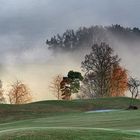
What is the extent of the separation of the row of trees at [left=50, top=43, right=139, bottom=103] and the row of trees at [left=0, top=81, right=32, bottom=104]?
8055 mm

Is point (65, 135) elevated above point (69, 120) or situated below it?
below

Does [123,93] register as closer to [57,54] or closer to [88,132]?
[57,54]

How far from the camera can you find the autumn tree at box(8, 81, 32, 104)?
4092 inches

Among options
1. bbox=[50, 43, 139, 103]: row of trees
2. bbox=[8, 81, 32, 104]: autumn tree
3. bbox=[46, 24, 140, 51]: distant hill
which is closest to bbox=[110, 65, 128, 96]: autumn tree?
bbox=[50, 43, 139, 103]: row of trees

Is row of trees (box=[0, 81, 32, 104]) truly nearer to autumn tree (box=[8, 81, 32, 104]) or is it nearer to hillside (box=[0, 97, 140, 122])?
autumn tree (box=[8, 81, 32, 104])

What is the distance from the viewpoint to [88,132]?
712 inches

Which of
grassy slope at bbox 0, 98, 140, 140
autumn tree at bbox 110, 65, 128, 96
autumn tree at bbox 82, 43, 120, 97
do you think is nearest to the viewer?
grassy slope at bbox 0, 98, 140, 140

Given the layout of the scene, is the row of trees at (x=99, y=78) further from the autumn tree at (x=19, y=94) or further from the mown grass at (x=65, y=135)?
the mown grass at (x=65, y=135)

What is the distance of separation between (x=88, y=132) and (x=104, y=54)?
265 ft

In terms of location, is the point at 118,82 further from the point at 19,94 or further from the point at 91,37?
the point at 91,37

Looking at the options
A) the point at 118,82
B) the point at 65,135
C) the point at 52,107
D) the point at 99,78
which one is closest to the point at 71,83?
the point at 99,78

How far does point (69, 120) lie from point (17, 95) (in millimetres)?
67920

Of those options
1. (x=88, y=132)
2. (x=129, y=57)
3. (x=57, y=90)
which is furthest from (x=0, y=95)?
(x=88, y=132)

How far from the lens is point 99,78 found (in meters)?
97.9
